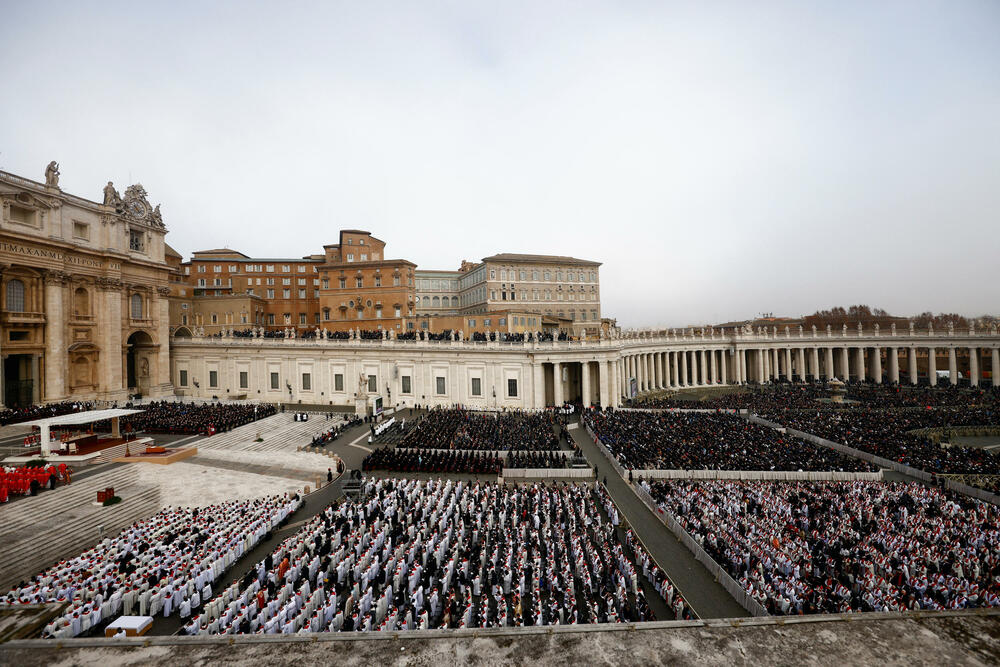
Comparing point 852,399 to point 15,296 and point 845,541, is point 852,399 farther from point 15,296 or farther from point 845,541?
point 15,296

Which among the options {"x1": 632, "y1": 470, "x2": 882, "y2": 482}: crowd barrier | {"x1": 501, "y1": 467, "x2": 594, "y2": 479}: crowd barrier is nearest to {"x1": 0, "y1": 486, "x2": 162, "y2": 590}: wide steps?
{"x1": 501, "y1": 467, "x2": 594, "y2": 479}: crowd barrier

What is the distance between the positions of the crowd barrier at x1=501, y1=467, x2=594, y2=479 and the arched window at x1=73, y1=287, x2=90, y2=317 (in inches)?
1688

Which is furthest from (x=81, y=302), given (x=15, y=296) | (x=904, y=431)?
(x=904, y=431)

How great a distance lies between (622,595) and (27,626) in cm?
1179

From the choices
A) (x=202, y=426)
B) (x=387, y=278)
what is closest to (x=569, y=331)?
(x=387, y=278)

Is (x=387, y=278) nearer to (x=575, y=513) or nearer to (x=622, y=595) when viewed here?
(x=575, y=513)

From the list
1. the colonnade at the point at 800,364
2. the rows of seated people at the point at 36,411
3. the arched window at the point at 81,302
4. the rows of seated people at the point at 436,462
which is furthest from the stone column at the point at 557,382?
the arched window at the point at 81,302

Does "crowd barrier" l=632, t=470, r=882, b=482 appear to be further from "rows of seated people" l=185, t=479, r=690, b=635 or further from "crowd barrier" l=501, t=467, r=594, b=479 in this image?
"rows of seated people" l=185, t=479, r=690, b=635

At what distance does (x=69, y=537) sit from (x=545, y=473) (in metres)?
20.0

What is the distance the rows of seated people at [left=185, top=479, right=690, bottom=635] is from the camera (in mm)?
11344

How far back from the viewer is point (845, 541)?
15016 millimetres

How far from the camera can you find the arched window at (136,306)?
45094 millimetres

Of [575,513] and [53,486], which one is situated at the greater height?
[53,486]

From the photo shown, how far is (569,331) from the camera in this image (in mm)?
60969
